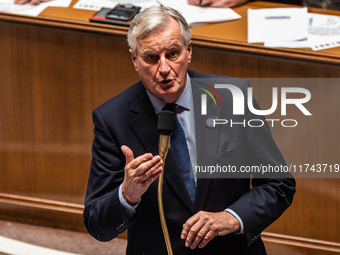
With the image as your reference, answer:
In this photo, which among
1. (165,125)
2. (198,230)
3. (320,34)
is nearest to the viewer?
(165,125)

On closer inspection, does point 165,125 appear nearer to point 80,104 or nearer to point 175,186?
point 175,186

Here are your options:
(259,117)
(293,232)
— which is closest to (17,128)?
(293,232)

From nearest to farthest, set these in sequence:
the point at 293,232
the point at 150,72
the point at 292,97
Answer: the point at 150,72, the point at 292,97, the point at 293,232

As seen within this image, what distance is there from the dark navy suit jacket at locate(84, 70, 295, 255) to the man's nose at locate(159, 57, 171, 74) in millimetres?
187

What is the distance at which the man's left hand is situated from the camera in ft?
5.12

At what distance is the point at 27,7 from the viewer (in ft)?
9.74

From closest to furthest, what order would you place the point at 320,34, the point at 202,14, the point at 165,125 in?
1. the point at 165,125
2. the point at 320,34
3. the point at 202,14

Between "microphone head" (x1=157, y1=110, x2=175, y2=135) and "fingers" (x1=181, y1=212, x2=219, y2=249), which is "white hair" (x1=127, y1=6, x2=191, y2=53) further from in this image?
"fingers" (x1=181, y1=212, x2=219, y2=249)

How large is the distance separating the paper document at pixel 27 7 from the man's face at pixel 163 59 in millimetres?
1364

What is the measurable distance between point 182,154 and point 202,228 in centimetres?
28

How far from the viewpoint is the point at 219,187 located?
179 cm

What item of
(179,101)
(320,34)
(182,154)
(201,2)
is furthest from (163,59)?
(201,2)

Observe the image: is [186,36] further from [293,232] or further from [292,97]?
[293,232]

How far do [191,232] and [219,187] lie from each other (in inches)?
10.1
